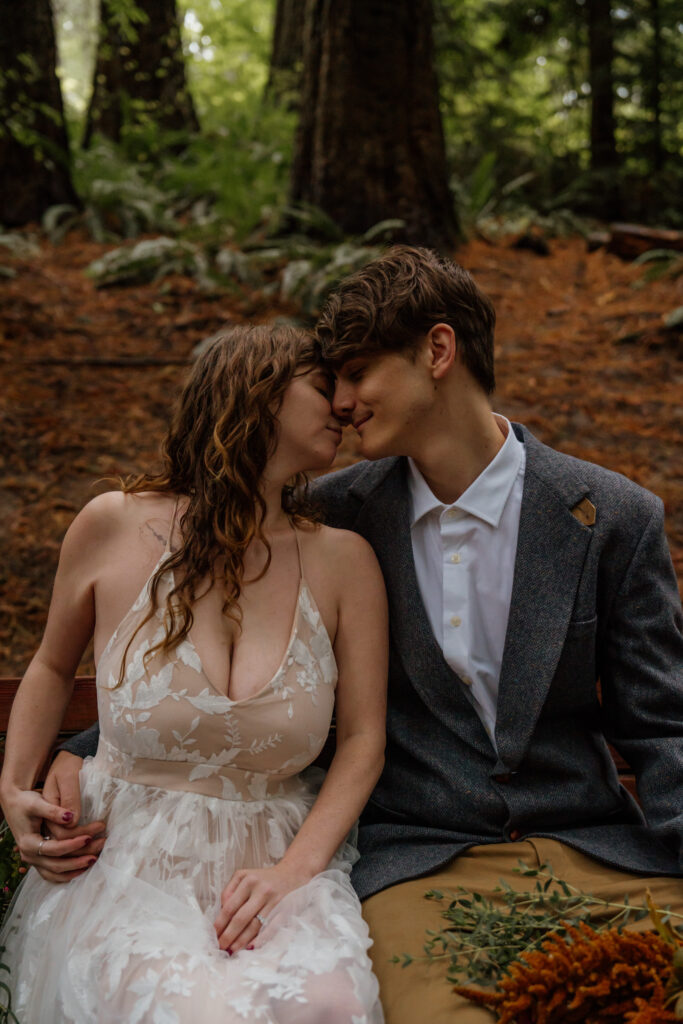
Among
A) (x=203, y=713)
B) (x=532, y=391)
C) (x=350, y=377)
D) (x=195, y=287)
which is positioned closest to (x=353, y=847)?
(x=203, y=713)

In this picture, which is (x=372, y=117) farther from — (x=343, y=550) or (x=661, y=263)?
(x=343, y=550)

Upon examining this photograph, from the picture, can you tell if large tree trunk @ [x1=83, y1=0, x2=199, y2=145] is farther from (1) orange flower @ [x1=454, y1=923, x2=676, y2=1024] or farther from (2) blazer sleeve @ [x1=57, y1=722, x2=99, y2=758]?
(1) orange flower @ [x1=454, y1=923, x2=676, y2=1024]

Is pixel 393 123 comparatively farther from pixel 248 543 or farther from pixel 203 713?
pixel 203 713

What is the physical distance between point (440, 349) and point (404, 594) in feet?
2.18

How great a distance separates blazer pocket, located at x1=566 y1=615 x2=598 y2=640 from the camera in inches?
93.0

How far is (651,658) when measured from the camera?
2.37 m

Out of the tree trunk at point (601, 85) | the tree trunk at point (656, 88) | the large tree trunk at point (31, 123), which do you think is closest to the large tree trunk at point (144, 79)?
the large tree trunk at point (31, 123)

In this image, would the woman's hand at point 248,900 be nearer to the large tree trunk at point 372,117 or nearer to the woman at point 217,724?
the woman at point 217,724

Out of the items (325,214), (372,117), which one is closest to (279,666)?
(325,214)

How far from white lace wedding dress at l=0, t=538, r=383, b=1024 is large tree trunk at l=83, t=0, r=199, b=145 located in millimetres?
8900

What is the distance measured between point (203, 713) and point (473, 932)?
31.0 inches

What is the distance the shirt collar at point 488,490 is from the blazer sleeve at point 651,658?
38 cm

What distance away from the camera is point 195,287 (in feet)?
22.0

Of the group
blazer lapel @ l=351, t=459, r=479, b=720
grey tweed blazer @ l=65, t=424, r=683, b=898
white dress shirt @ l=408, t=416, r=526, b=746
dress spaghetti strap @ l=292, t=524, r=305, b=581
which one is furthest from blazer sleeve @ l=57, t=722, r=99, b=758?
white dress shirt @ l=408, t=416, r=526, b=746
